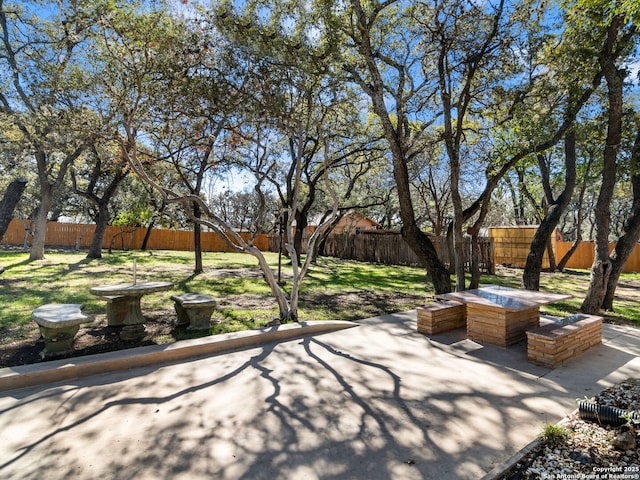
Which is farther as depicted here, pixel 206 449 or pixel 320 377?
pixel 320 377

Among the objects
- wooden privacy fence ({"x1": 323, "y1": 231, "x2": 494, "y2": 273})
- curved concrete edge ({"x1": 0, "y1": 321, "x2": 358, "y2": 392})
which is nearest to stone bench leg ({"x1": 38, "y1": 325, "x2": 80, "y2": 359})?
curved concrete edge ({"x1": 0, "y1": 321, "x2": 358, "y2": 392})

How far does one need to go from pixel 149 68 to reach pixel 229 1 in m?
1.69

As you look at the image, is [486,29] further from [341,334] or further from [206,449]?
[206,449]

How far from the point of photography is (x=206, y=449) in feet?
7.24

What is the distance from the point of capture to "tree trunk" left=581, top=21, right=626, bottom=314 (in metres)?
5.45

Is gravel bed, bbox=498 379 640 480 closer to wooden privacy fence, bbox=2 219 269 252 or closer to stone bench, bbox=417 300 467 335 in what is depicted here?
stone bench, bbox=417 300 467 335

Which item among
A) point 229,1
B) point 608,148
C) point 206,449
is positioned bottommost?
point 206,449

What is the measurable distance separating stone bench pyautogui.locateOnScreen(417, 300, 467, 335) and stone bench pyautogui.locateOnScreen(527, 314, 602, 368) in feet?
4.01

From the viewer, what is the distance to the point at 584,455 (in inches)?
81.2

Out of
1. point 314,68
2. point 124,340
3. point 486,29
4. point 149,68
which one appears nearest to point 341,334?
point 124,340

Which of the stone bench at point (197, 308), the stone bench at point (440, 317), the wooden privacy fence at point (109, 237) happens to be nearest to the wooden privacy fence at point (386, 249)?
the wooden privacy fence at point (109, 237)

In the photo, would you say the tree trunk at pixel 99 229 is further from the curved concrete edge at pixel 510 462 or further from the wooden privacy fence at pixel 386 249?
the curved concrete edge at pixel 510 462

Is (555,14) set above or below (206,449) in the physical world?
above

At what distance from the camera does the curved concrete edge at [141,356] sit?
125 inches
